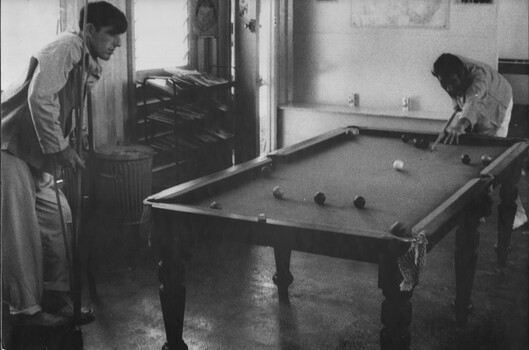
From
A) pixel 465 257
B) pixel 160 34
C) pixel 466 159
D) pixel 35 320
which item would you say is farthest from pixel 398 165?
pixel 160 34

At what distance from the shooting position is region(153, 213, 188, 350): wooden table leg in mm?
3152

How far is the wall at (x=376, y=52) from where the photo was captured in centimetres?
700

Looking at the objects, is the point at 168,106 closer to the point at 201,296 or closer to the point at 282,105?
the point at 282,105

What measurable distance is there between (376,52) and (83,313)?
185 inches

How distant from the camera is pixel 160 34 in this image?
640cm

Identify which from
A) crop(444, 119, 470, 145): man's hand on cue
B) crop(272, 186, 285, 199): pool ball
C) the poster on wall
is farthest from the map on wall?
crop(272, 186, 285, 199): pool ball

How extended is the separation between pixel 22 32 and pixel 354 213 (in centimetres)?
278

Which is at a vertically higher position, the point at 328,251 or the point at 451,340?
the point at 328,251

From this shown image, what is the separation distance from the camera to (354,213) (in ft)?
10.7

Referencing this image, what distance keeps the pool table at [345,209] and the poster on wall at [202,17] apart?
2.38m

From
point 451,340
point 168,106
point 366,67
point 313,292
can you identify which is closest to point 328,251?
point 451,340

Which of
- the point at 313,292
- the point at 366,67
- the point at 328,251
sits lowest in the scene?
the point at 313,292

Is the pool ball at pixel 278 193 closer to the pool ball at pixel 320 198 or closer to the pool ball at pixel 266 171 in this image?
the pool ball at pixel 320 198

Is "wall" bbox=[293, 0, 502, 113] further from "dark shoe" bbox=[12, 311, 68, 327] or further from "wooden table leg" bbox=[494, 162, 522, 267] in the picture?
"dark shoe" bbox=[12, 311, 68, 327]
